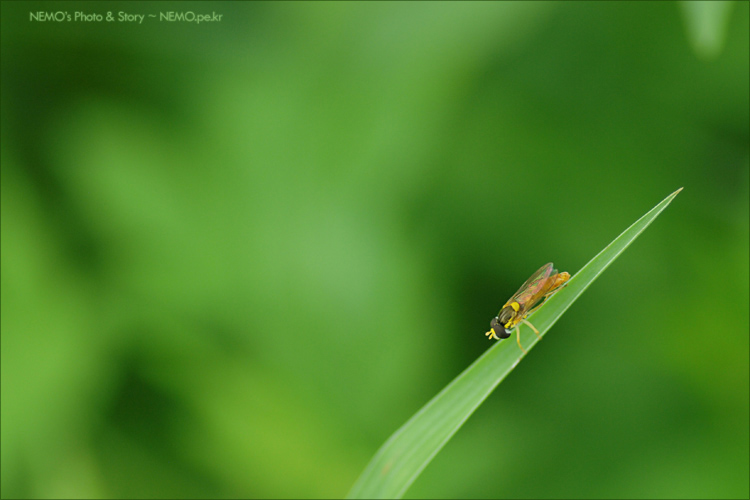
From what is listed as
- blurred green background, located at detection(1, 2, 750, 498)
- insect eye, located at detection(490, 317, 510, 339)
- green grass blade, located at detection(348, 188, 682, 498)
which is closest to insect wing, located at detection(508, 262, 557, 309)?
insect eye, located at detection(490, 317, 510, 339)

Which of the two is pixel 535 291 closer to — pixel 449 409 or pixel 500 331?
pixel 500 331

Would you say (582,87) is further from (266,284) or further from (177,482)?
(177,482)

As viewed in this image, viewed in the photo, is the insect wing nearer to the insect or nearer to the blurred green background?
the insect

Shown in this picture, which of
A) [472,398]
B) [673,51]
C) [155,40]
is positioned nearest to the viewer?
[472,398]

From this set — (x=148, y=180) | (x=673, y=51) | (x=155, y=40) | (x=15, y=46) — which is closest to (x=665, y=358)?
(x=673, y=51)

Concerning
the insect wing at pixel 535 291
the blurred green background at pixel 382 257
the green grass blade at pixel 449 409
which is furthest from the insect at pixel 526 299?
the blurred green background at pixel 382 257

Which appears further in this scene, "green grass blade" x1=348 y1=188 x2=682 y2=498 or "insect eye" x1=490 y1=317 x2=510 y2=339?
"insect eye" x1=490 y1=317 x2=510 y2=339

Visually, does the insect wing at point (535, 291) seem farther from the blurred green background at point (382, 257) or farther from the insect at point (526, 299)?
the blurred green background at point (382, 257)
